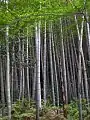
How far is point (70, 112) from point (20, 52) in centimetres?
409

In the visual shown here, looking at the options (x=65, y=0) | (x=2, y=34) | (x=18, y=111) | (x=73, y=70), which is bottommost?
(x=18, y=111)

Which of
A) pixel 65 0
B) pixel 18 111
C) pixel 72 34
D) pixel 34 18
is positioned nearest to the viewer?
pixel 34 18

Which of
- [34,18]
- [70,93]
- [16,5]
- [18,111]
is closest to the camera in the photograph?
[34,18]

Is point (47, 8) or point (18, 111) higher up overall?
point (47, 8)

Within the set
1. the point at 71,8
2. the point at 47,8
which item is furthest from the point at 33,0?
the point at 71,8

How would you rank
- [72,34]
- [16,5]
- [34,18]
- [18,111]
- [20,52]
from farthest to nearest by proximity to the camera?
[72,34] < [20,52] < [18,111] < [16,5] < [34,18]

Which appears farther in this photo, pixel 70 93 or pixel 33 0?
pixel 70 93

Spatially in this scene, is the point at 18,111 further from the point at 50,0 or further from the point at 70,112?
the point at 50,0

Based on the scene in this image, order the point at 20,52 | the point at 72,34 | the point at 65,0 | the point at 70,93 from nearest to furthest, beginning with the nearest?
the point at 65,0 < the point at 20,52 < the point at 72,34 < the point at 70,93

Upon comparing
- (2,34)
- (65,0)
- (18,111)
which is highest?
(65,0)

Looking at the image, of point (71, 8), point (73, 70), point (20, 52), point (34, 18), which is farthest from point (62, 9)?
point (73, 70)

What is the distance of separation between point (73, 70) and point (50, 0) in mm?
9424

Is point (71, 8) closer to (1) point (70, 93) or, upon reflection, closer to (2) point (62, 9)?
(2) point (62, 9)

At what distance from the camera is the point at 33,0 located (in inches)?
308
